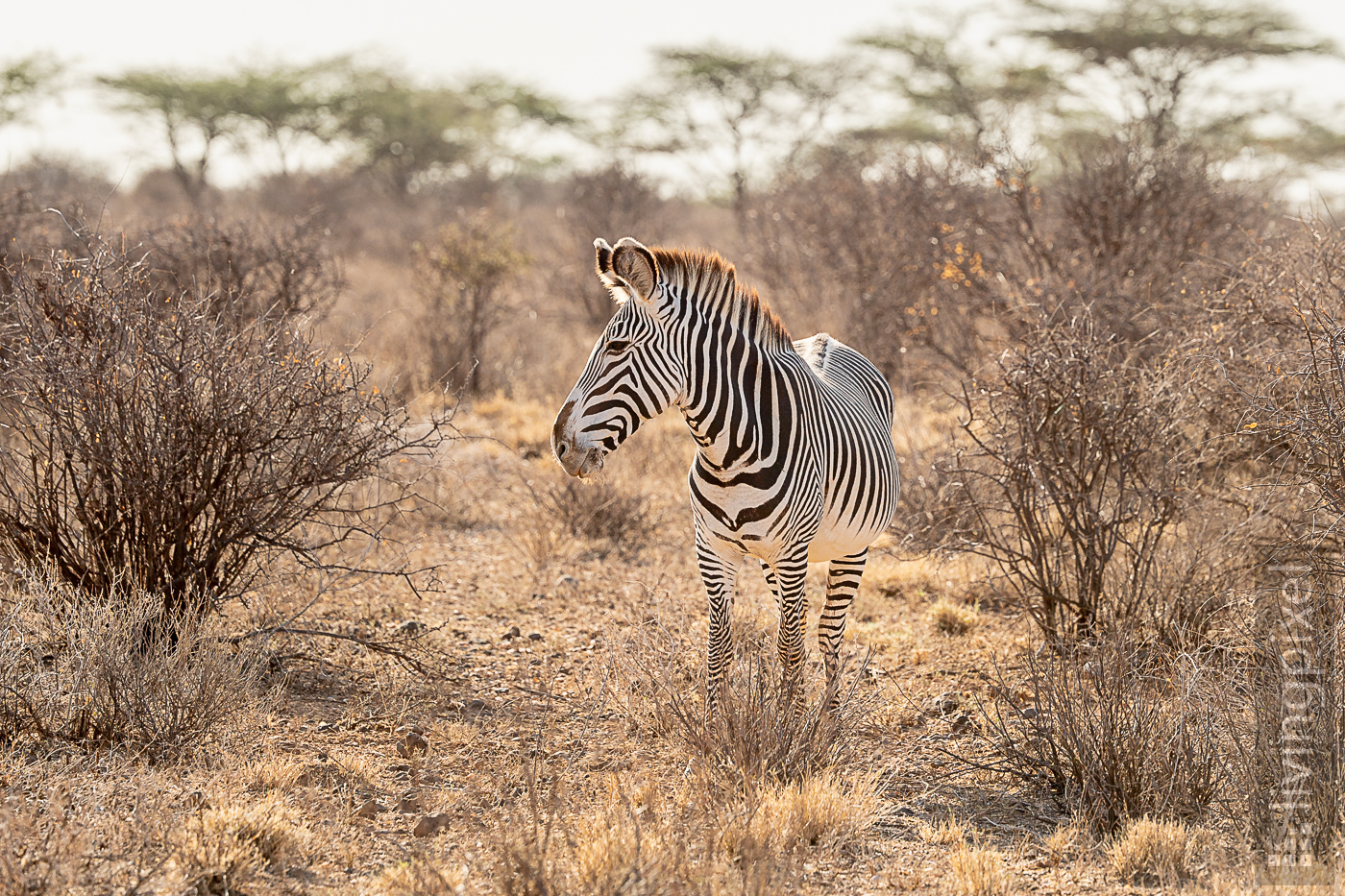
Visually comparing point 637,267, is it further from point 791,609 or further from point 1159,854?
point 1159,854

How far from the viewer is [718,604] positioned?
14.1 feet

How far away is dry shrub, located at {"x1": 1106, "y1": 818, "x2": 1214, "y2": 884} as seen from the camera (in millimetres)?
3219

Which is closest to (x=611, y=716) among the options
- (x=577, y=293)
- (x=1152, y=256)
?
(x=1152, y=256)

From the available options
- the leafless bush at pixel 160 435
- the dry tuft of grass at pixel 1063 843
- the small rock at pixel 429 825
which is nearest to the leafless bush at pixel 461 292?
the leafless bush at pixel 160 435

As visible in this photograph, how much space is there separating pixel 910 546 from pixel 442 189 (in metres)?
24.1

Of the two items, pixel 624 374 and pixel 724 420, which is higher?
pixel 624 374

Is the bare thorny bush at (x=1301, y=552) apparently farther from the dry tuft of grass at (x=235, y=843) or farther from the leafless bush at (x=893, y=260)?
the dry tuft of grass at (x=235, y=843)

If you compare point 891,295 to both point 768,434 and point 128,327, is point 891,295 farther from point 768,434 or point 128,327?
point 128,327

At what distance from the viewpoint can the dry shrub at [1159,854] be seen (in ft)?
10.6

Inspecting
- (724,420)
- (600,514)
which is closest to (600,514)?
(600,514)

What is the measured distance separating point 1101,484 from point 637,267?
8.70ft

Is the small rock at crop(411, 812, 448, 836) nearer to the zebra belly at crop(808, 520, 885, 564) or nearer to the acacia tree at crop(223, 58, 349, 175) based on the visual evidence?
the zebra belly at crop(808, 520, 885, 564)

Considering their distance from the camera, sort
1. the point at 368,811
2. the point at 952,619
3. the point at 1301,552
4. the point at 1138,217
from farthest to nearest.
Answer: the point at 1138,217
the point at 952,619
the point at 1301,552
the point at 368,811

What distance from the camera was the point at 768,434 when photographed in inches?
160
